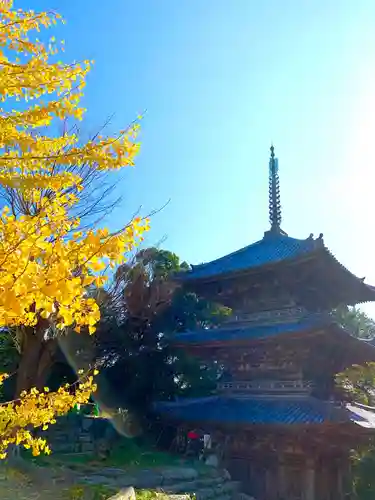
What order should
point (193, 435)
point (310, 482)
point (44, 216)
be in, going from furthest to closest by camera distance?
point (193, 435) < point (310, 482) < point (44, 216)

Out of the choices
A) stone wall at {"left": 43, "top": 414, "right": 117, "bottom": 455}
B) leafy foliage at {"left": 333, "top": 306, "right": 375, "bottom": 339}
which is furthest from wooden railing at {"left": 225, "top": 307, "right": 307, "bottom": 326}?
leafy foliage at {"left": 333, "top": 306, "right": 375, "bottom": 339}

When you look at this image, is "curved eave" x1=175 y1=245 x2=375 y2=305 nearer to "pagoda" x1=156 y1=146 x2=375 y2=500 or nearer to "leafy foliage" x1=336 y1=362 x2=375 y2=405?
"pagoda" x1=156 y1=146 x2=375 y2=500

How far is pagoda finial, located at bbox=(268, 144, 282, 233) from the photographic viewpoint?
1631cm

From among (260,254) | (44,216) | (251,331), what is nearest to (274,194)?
(260,254)

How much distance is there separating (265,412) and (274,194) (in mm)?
7466

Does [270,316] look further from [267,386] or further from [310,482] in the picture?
[310,482]

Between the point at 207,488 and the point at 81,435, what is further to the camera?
the point at 81,435

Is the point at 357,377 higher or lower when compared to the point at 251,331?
lower

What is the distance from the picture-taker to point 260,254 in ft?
48.4

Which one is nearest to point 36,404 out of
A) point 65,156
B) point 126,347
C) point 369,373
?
point 65,156

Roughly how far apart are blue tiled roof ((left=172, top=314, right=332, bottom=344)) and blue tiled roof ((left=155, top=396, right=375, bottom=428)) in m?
1.75

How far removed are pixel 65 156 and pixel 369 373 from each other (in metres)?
16.0

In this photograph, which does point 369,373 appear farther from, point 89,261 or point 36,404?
point 89,261

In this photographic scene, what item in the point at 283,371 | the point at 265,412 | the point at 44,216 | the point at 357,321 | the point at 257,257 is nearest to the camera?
the point at 44,216
